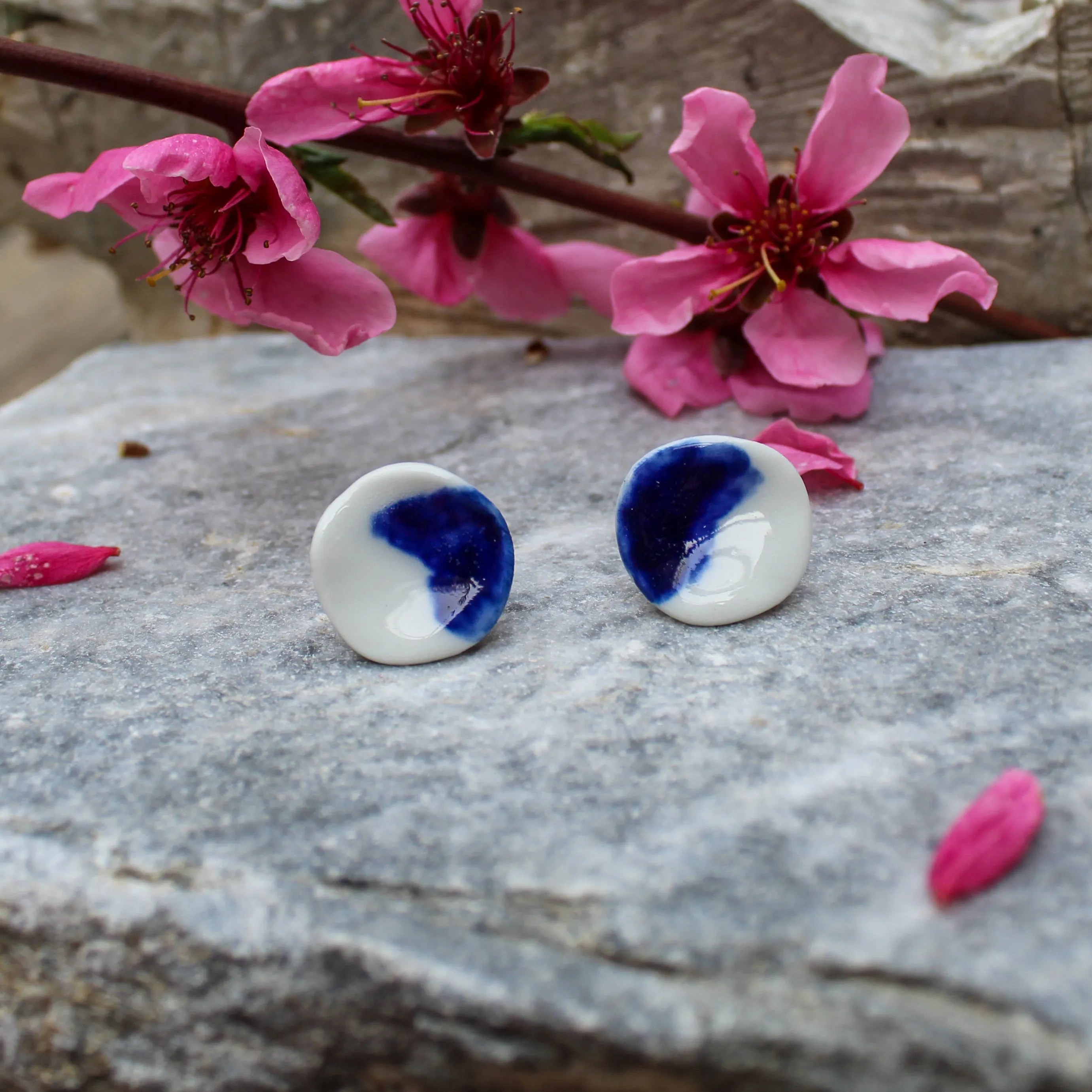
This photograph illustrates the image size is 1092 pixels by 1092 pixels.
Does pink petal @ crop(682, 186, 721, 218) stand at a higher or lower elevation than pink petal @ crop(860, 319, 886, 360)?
higher

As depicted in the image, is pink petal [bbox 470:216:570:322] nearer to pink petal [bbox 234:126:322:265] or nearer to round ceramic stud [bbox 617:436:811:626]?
pink petal [bbox 234:126:322:265]

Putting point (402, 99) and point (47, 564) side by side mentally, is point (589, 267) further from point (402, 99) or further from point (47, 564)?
point (47, 564)

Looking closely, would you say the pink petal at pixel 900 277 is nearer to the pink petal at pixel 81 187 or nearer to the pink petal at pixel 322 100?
the pink petal at pixel 322 100

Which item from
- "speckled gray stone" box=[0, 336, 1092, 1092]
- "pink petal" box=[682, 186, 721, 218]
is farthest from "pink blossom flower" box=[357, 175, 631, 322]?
"speckled gray stone" box=[0, 336, 1092, 1092]

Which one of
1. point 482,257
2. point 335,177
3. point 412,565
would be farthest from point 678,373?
point 412,565

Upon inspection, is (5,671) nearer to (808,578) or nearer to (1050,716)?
(808,578)
